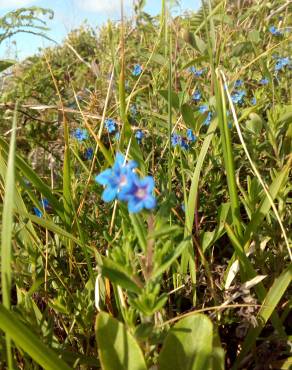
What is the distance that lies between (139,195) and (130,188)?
21 mm

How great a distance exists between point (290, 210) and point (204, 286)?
37 cm

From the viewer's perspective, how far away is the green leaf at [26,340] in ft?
2.61

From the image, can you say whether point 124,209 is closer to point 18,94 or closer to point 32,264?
point 32,264

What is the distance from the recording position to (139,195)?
0.82 metres

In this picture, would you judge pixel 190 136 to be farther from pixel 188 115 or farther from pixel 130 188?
pixel 130 188

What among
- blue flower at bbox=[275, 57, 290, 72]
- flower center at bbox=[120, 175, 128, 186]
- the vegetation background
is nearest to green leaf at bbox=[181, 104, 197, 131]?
the vegetation background

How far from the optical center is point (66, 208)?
4.54 feet

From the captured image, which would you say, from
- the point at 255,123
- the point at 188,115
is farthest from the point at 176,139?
the point at 255,123

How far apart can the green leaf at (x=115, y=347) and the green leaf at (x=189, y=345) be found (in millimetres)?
75

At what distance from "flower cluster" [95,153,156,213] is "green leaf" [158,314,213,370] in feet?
1.01

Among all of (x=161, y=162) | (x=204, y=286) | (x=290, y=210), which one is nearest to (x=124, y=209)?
(x=204, y=286)

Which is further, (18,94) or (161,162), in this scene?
(18,94)

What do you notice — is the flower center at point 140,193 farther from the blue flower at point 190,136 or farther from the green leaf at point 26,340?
the blue flower at point 190,136

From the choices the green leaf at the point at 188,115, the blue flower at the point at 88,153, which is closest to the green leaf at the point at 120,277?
the green leaf at the point at 188,115
